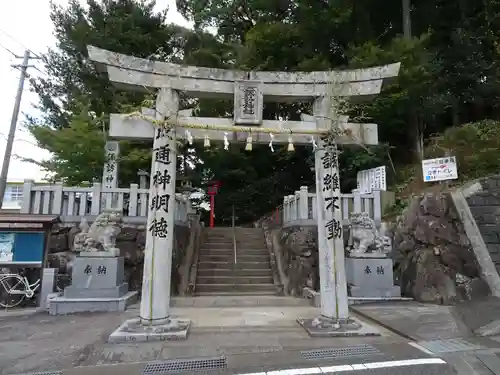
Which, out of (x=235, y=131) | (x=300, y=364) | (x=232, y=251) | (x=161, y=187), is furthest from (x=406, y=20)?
(x=300, y=364)

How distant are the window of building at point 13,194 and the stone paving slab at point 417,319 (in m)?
31.1

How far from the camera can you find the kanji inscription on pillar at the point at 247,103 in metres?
6.89

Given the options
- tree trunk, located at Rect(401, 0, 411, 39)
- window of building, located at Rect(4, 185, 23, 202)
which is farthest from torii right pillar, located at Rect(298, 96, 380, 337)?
window of building, located at Rect(4, 185, 23, 202)

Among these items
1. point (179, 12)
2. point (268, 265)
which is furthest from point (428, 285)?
point (179, 12)

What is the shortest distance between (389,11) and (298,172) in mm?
10348

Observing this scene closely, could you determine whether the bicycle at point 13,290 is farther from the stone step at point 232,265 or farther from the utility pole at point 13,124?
the utility pole at point 13,124

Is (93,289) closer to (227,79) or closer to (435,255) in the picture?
(227,79)

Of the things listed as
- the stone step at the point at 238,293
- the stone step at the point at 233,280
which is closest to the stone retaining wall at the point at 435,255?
the stone step at the point at 238,293

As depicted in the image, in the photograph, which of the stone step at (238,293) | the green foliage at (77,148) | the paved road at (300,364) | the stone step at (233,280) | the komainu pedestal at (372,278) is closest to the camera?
the paved road at (300,364)

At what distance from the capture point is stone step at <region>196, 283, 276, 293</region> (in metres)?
11.1

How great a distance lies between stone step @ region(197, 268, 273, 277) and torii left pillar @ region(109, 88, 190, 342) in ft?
16.5

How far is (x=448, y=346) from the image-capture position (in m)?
5.56

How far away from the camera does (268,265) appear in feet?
41.3

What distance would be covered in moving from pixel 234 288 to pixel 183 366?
6.36 metres
